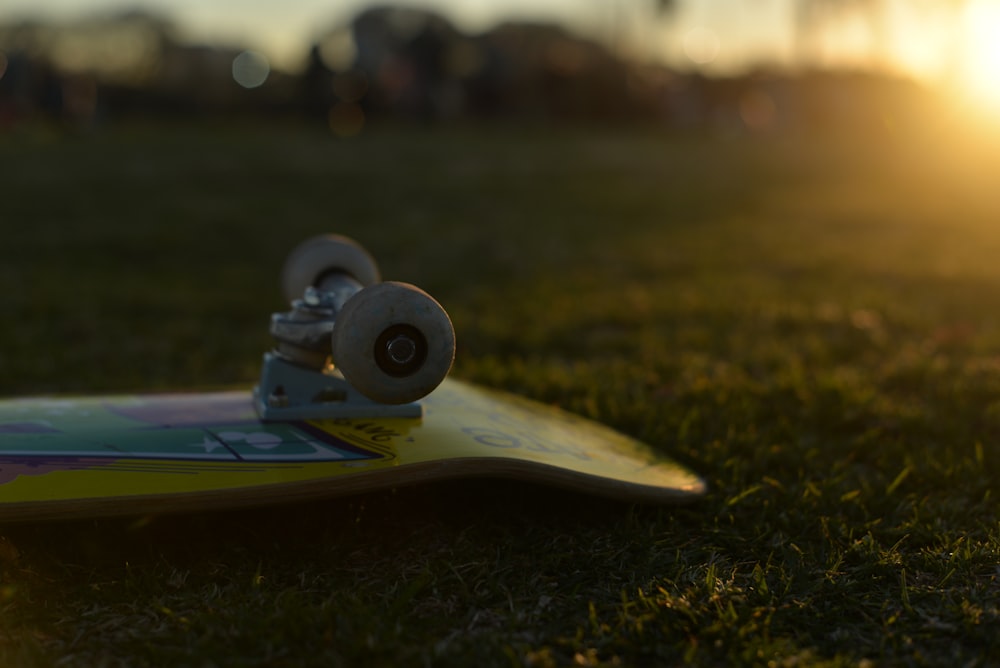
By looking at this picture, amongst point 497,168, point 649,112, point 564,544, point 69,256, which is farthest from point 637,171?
point 649,112

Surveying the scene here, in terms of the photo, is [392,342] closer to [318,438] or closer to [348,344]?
[348,344]

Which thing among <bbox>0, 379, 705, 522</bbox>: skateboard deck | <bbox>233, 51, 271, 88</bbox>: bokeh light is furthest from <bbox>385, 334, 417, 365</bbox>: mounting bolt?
<bbox>233, 51, 271, 88</bbox>: bokeh light

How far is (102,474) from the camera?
7.29 ft

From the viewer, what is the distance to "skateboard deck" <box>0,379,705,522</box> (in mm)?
2174

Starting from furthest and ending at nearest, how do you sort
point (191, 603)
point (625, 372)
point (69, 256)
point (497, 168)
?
point (497, 168) < point (69, 256) < point (625, 372) < point (191, 603)

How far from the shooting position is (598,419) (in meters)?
3.36

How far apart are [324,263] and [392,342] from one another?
3.29 ft

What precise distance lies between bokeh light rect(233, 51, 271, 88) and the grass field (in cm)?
1861

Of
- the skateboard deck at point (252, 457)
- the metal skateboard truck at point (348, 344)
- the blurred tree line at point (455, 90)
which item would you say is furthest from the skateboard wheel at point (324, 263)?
the blurred tree line at point (455, 90)

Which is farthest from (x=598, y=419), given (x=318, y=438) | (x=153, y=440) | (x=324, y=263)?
(x=153, y=440)

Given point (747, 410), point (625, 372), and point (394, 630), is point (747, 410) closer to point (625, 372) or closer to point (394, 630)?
point (625, 372)

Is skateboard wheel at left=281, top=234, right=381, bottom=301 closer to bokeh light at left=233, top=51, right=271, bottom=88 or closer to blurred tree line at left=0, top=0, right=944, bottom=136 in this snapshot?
blurred tree line at left=0, top=0, right=944, bottom=136

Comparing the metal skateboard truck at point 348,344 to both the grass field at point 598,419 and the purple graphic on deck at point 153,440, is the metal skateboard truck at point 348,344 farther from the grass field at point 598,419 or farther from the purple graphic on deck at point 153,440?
the grass field at point 598,419

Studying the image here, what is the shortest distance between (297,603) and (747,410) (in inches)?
74.2
